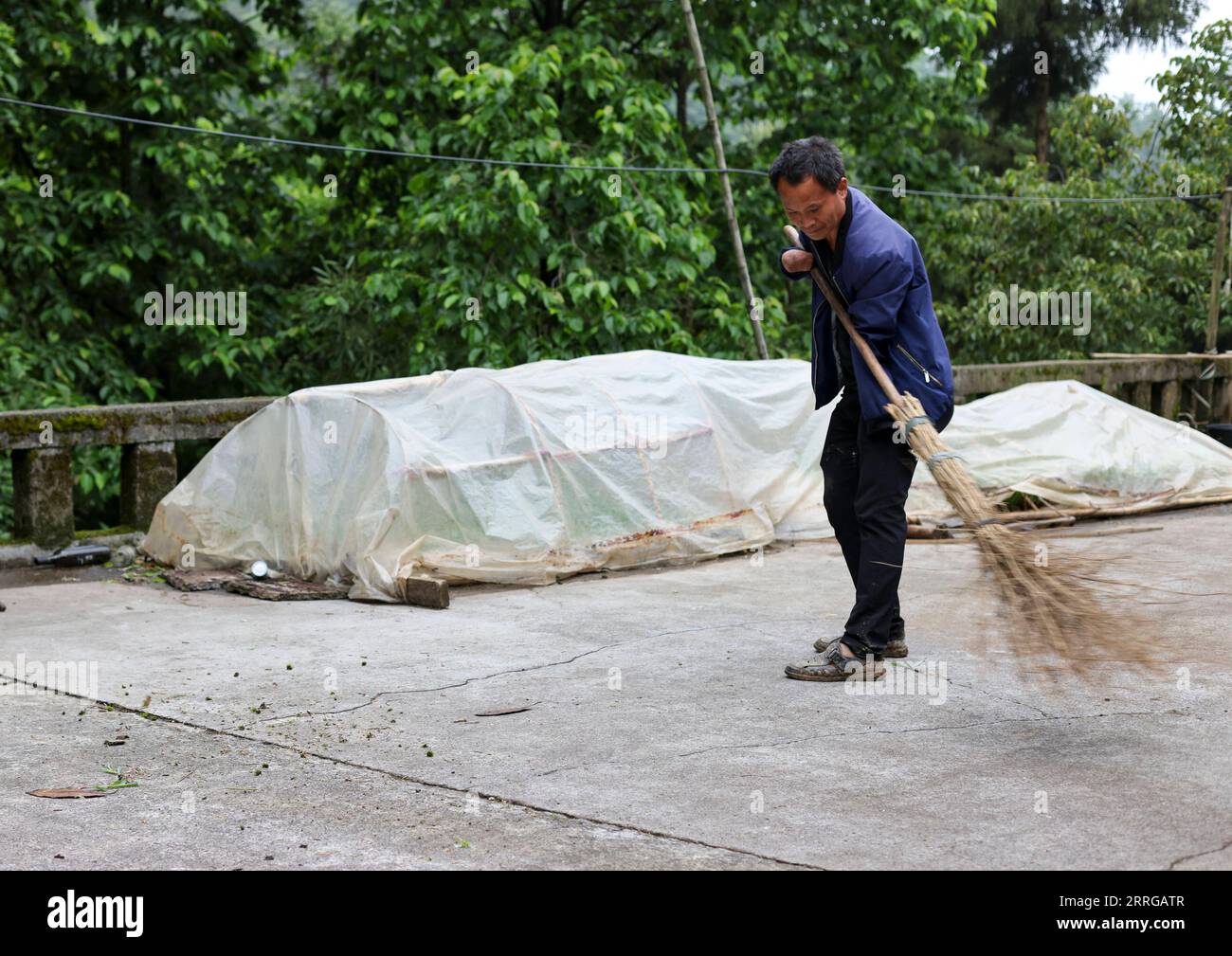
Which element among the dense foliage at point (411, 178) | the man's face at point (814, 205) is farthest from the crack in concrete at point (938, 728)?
the dense foliage at point (411, 178)

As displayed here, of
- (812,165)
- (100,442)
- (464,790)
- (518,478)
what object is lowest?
(464,790)

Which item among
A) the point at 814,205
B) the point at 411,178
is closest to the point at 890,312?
the point at 814,205

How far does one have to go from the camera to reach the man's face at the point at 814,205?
16.4ft

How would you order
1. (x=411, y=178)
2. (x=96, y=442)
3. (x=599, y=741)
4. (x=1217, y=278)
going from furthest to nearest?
(x=1217, y=278) < (x=411, y=178) < (x=96, y=442) < (x=599, y=741)

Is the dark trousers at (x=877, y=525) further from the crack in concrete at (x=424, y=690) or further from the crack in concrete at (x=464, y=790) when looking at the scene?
the crack in concrete at (x=464, y=790)

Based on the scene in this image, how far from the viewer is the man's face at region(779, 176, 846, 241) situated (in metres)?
5.00

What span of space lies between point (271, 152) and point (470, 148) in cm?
227

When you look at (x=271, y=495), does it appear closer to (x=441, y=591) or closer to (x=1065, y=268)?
(x=441, y=591)

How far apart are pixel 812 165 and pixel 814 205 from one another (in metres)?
0.16

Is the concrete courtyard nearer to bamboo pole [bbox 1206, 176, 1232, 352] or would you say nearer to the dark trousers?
the dark trousers

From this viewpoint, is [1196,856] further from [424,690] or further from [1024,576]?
[424,690]

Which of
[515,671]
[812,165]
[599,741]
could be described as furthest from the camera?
[515,671]

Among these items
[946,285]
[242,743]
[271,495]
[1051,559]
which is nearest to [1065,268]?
[946,285]

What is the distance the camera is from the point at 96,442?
26.8 feet
